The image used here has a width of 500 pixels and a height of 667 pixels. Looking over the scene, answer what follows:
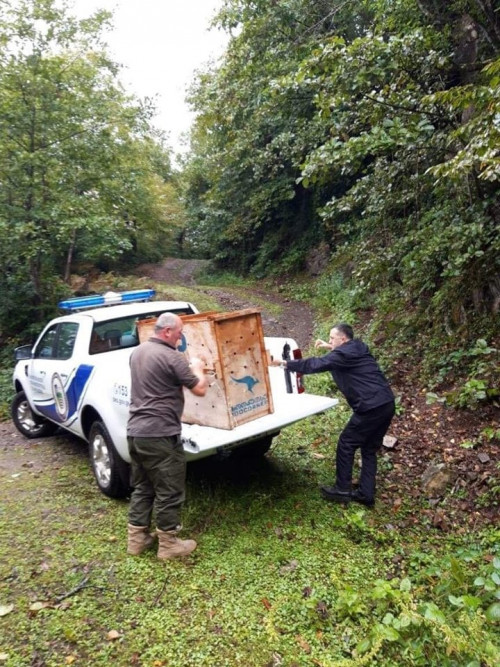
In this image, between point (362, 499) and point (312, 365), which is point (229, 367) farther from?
point (362, 499)

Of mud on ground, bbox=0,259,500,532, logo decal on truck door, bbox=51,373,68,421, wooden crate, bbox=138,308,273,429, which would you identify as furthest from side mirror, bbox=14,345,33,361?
wooden crate, bbox=138,308,273,429

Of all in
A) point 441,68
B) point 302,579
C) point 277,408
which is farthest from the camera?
point 441,68

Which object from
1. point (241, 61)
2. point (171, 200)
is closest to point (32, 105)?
point (241, 61)

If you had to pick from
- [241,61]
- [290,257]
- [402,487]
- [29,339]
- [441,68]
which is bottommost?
[402,487]

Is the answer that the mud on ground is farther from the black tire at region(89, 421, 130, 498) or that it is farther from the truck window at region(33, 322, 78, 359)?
the truck window at region(33, 322, 78, 359)

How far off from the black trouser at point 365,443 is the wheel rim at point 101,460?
2189mm

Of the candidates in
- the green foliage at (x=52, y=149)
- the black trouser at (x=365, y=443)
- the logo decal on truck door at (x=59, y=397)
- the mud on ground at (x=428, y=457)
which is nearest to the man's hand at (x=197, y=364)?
the black trouser at (x=365, y=443)

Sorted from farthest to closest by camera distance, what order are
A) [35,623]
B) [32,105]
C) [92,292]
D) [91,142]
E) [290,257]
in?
[290,257] < [92,292] < [91,142] < [32,105] < [35,623]

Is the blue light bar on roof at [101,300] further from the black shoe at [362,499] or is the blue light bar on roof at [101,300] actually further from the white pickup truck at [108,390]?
the black shoe at [362,499]

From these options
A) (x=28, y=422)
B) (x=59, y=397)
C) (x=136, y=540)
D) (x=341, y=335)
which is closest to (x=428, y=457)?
(x=341, y=335)

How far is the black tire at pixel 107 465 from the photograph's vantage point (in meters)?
4.05

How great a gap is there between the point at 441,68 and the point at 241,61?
5392mm

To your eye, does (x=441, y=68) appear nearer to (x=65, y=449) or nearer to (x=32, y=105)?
(x=65, y=449)

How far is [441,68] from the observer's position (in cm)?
572
